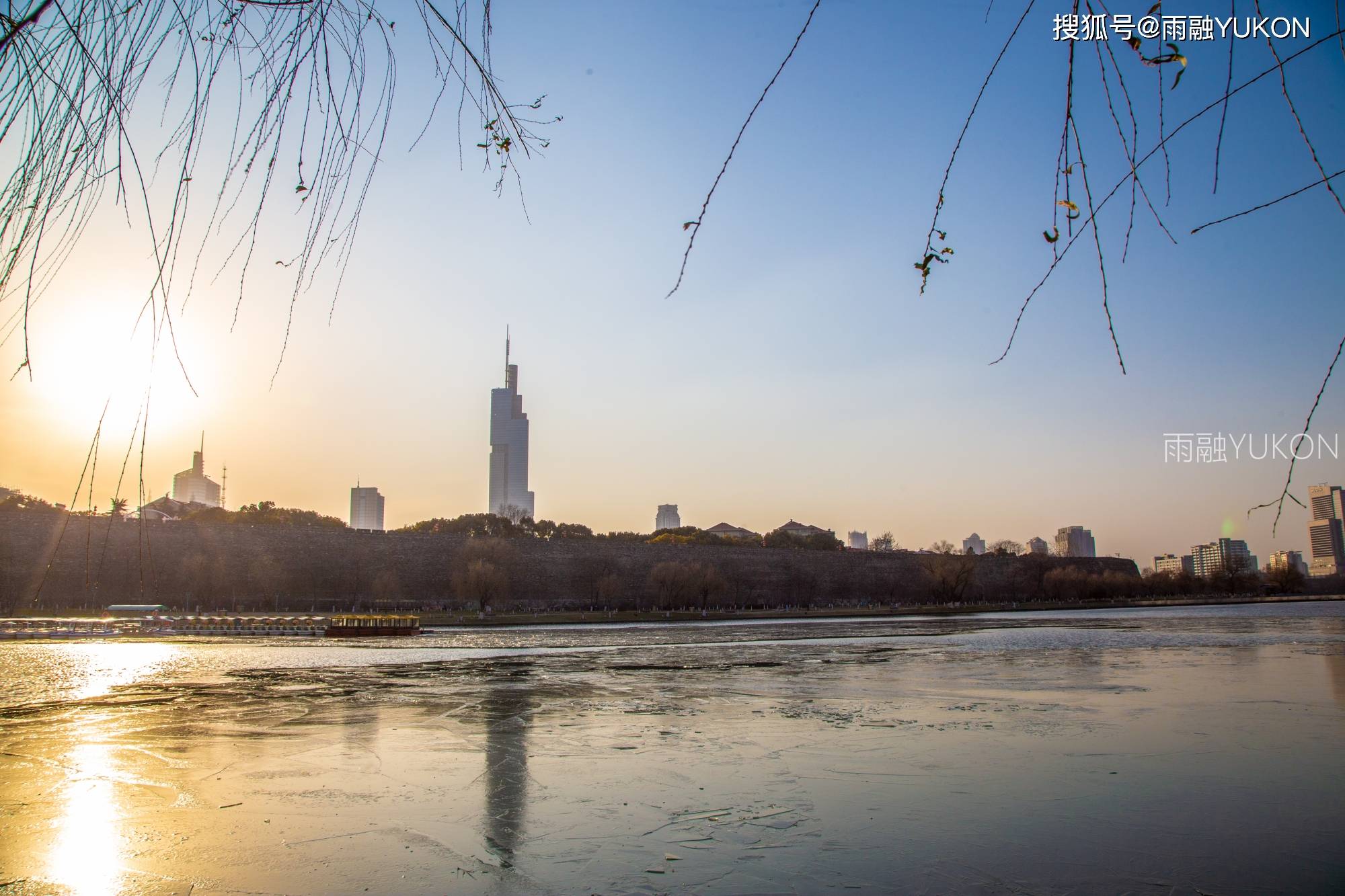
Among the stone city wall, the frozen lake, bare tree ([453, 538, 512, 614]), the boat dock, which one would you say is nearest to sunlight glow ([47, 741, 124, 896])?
the frozen lake

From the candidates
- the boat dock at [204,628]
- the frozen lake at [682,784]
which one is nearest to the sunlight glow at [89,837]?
the frozen lake at [682,784]

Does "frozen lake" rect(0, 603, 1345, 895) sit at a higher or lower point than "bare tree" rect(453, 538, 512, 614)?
lower

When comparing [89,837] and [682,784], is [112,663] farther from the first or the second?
[682,784]

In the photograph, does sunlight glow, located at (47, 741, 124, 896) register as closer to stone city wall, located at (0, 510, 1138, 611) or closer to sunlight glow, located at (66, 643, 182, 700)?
sunlight glow, located at (66, 643, 182, 700)

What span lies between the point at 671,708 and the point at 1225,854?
7.88 meters

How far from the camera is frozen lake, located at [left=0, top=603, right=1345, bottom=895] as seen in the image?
17.9 ft

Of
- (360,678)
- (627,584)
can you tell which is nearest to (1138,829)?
(360,678)

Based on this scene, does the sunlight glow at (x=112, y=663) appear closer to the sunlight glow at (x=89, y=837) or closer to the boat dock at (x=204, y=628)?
the boat dock at (x=204, y=628)

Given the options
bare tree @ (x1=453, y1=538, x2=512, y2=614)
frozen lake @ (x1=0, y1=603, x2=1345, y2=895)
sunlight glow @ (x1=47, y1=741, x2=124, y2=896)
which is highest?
bare tree @ (x1=453, y1=538, x2=512, y2=614)

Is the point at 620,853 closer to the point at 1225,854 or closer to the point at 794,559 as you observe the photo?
the point at 1225,854

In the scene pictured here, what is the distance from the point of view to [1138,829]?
630cm

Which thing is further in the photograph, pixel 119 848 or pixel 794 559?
pixel 794 559

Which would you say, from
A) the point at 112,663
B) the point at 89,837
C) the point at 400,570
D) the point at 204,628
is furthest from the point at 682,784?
the point at 400,570

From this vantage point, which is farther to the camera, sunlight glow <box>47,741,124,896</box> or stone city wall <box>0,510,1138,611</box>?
stone city wall <box>0,510,1138,611</box>
